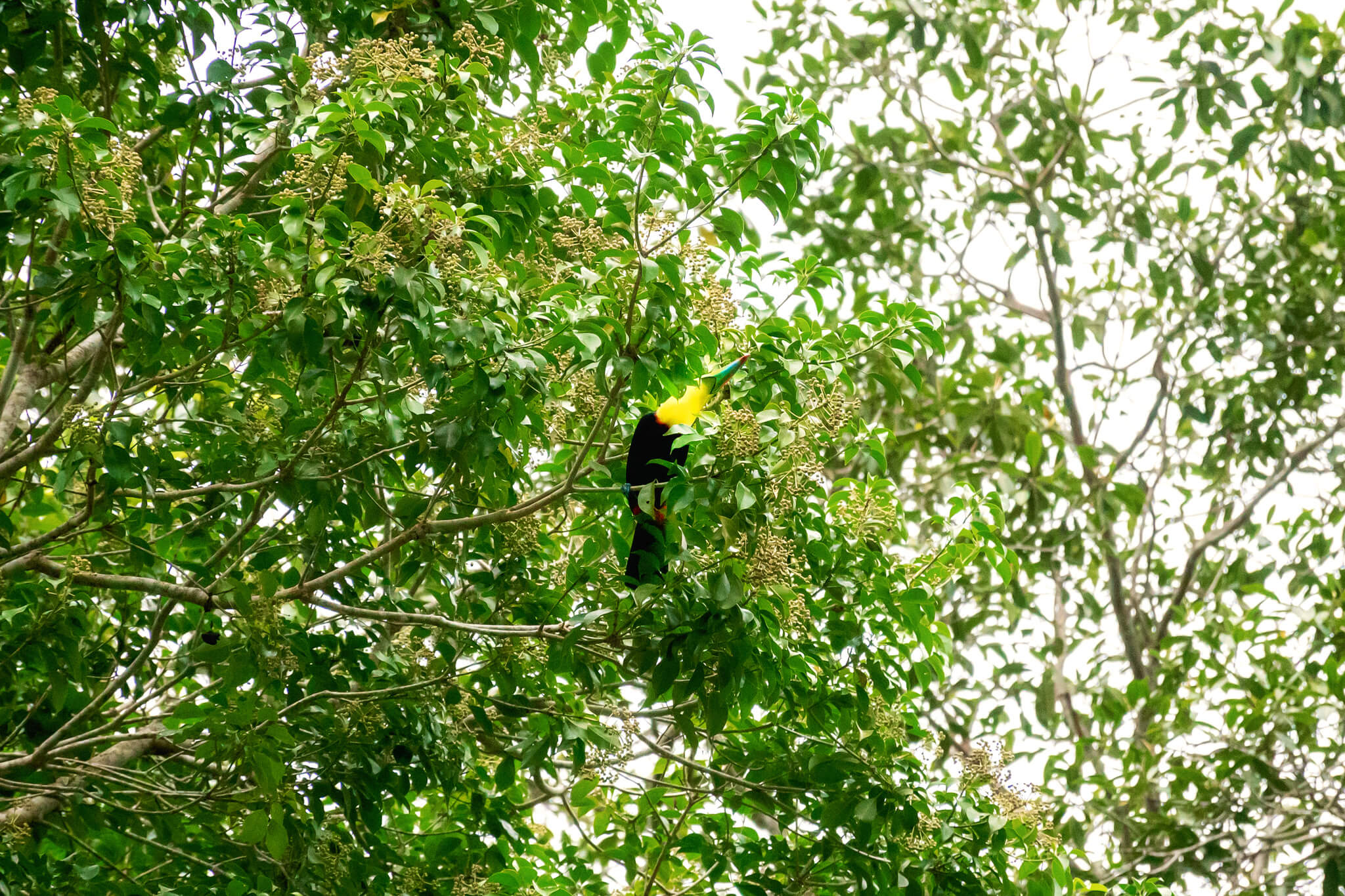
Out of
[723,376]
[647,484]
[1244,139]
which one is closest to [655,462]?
[647,484]

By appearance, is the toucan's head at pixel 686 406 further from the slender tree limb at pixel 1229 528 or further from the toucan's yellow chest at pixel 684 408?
the slender tree limb at pixel 1229 528

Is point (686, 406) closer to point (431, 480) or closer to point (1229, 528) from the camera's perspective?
point (431, 480)

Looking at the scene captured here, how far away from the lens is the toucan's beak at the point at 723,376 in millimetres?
2764

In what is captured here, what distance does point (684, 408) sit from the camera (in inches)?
119

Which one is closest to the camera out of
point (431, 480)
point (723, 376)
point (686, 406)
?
point (723, 376)

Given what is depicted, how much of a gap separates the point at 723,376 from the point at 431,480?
1.08 meters

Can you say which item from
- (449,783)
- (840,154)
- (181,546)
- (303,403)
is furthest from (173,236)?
(840,154)

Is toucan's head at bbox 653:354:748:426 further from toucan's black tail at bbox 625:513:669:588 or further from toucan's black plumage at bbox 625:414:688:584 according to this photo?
toucan's black tail at bbox 625:513:669:588

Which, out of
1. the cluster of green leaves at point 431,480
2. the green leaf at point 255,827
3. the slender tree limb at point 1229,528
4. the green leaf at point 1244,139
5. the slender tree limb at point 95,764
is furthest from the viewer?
the slender tree limb at point 1229,528

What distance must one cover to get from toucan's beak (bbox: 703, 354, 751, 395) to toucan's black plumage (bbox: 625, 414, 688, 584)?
146mm

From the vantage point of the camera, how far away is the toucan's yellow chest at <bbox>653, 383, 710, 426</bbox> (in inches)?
118

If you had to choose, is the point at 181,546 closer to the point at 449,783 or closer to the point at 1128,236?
the point at 449,783

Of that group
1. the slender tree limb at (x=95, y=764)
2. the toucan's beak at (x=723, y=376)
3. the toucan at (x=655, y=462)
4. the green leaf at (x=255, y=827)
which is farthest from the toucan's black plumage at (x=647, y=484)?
the slender tree limb at (x=95, y=764)

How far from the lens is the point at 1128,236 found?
6.62m
